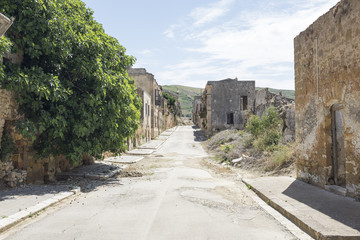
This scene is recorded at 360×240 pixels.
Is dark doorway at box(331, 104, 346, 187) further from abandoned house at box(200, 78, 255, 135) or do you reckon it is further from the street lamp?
abandoned house at box(200, 78, 255, 135)

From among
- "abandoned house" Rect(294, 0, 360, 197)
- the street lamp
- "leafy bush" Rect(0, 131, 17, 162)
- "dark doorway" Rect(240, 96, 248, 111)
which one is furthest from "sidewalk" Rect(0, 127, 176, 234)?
"dark doorway" Rect(240, 96, 248, 111)

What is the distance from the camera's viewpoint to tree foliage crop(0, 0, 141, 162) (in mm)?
8477

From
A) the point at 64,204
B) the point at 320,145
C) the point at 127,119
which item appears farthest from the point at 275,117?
the point at 64,204

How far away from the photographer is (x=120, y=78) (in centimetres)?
1108

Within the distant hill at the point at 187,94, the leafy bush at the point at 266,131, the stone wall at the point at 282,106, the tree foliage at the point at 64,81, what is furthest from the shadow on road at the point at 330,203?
the distant hill at the point at 187,94

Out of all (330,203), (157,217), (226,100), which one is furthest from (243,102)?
(157,217)

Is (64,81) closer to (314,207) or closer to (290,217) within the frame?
(290,217)

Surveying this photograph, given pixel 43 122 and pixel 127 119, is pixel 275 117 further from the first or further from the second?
pixel 43 122

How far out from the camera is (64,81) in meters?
9.62

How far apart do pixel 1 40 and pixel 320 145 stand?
920cm

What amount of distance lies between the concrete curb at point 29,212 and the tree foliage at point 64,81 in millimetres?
1942

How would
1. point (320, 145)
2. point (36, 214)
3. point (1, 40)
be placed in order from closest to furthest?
point (36, 214)
point (1, 40)
point (320, 145)

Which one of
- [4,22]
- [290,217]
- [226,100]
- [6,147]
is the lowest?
[290,217]

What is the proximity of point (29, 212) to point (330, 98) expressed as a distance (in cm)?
789
